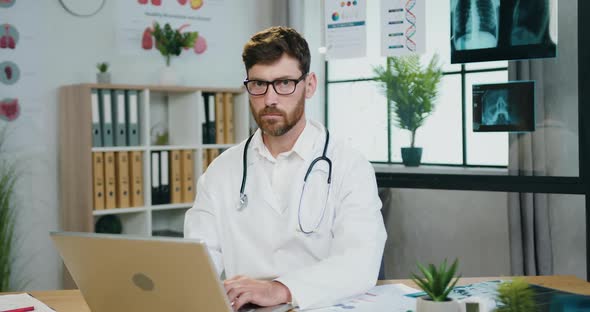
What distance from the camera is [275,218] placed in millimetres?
2113

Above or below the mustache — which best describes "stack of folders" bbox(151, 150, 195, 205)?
below

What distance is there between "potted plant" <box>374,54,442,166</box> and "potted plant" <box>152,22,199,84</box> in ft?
4.43

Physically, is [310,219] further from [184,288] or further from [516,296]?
[516,296]

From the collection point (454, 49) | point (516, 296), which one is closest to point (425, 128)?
point (454, 49)

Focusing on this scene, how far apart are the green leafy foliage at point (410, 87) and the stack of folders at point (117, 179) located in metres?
1.48

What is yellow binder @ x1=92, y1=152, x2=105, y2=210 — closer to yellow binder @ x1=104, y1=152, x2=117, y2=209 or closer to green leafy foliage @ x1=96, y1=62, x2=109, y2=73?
yellow binder @ x1=104, y1=152, x2=117, y2=209

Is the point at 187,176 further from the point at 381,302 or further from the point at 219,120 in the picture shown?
the point at 381,302

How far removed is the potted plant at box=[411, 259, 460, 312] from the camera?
1.16 meters

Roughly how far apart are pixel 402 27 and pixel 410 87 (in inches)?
11.3

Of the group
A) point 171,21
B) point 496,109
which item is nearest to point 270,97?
point 496,109

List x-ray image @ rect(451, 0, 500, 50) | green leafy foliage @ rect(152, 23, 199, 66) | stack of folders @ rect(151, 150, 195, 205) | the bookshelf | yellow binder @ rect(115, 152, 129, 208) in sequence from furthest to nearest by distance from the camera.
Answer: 1. green leafy foliage @ rect(152, 23, 199, 66)
2. stack of folders @ rect(151, 150, 195, 205)
3. yellow binder @ rect(115, 152, 129, 208)
4. the bookshelf
5. x-ray image @ rect(451, 0, 500, 50)

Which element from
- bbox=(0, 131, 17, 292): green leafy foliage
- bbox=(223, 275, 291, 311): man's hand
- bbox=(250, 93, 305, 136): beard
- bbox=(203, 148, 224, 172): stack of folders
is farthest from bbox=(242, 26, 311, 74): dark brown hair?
bbox=(203, 148, 224, 172): stack of folders

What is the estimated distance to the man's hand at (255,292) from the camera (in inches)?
62.3

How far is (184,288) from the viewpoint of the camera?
4.22ft
